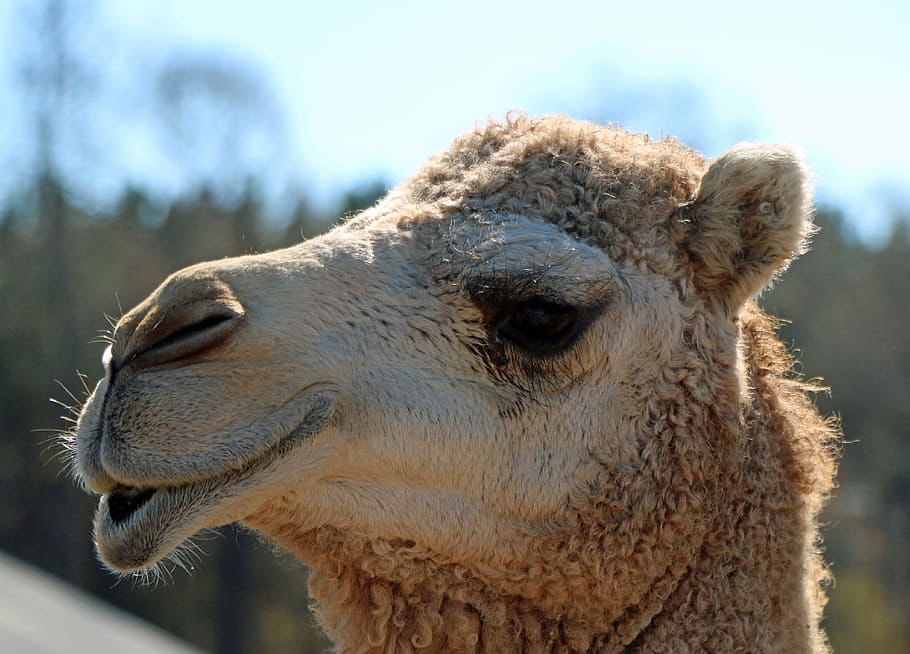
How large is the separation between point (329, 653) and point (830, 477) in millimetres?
1822

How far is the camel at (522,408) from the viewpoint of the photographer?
293cm

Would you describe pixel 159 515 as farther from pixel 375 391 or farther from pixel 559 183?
pixel 559 183

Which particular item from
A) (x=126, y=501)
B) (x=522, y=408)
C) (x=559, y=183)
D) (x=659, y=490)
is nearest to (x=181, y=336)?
(x=126, y=501)

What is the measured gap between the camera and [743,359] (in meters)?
3.51

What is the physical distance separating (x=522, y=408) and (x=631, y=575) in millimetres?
597

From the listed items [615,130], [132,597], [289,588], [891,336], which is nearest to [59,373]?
[132,597]

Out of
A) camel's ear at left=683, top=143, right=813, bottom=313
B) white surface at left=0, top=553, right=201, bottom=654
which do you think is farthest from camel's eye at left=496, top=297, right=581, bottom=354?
white surface at left=0, top=553, right=201, bottom=654

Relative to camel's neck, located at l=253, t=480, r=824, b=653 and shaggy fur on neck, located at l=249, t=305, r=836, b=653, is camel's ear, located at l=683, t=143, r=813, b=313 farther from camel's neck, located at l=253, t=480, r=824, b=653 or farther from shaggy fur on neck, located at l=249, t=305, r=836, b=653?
camel's neck, located at l=253, t=480, r=824, b=653

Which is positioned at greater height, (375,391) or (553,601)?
(375,391)

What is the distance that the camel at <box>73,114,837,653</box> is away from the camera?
9.60ft

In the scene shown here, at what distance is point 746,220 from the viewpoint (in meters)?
3.44

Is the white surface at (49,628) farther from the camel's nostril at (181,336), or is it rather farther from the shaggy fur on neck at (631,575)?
the camel's nostril at (181,336)

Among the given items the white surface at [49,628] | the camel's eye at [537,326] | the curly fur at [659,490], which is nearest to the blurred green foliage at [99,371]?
the white surface at [49,628]

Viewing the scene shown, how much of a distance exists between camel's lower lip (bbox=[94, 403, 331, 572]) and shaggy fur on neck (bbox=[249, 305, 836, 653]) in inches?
11.0
